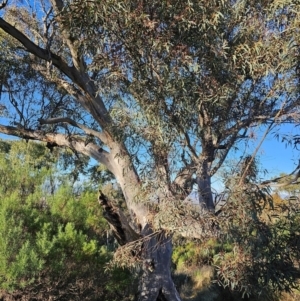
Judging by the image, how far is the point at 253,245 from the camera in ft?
11.8

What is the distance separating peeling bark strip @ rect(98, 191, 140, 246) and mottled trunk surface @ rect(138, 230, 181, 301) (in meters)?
0.27

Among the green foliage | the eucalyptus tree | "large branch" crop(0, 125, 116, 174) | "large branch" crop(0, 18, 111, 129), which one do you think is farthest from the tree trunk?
the green foliage

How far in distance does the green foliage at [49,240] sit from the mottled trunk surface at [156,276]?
2.53 ft

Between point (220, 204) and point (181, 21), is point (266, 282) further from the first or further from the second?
point (181, 21)

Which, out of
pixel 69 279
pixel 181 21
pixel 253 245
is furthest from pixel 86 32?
pixel 69 279

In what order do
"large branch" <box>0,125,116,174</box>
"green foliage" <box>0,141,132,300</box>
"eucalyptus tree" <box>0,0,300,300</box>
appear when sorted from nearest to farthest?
"eucalyptus tree" <box>0,0,300,300</box> → "green foliage" <box>0,141,132,300</box> → "large branch" <box>0,125,116,174</box>

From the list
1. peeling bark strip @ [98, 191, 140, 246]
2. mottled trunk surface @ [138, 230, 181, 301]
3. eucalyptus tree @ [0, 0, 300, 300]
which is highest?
eucalyptus tree @ [0, 0, 300, 300]

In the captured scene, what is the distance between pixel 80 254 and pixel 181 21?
11.7 feet

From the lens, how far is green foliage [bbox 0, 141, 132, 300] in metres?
4.71

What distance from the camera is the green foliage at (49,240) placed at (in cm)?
471

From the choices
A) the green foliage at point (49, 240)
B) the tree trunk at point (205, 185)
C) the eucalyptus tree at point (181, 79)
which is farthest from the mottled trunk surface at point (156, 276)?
the tree trunk at point (205, 185)

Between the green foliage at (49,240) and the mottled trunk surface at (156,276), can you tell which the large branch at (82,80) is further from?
the mottled trunk surface at (156,276)

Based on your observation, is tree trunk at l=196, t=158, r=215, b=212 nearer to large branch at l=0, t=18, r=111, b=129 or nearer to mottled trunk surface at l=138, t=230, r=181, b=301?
mottled trunk surface at l=138, t=230, r=181, b=301

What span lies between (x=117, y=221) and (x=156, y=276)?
1.00 m
